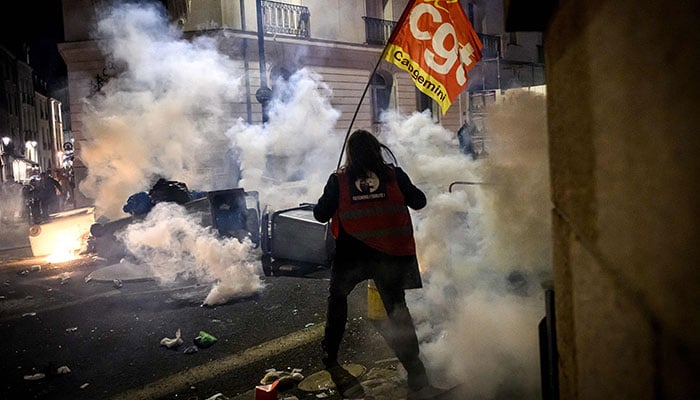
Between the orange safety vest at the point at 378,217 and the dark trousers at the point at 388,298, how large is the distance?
0.35 ft

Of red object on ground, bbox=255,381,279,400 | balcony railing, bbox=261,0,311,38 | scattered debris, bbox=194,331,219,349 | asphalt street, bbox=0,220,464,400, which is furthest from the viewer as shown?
balcony railing, bbox=261,0,311,38

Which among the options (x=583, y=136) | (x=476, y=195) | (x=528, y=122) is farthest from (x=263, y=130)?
(x=583, y=136)

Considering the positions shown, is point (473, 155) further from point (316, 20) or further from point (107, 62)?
point (107, 62)

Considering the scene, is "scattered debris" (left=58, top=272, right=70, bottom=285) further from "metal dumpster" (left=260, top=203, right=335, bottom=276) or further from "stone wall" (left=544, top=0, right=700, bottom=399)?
"stone wall" (left=544, top=0, right=700, bottom=399)

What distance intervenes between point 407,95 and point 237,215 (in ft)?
46.2

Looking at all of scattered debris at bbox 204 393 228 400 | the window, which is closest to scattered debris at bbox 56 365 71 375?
scattered debris at bbox 204 393 228 400

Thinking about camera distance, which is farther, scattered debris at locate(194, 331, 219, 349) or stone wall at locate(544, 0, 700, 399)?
scattered debris at locate(194, 331, 219, 349)

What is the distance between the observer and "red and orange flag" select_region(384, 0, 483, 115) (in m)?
6.83

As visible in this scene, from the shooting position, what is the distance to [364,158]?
13.2 ft

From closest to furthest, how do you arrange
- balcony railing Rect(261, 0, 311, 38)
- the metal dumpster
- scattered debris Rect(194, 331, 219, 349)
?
scattered debris Rect(194, 331, 219, 349), the metal dumpster, balcony railing Rect(261, 0, 311, 38)

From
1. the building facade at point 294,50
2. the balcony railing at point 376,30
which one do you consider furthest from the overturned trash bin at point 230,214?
the balcony railing at point 376,30

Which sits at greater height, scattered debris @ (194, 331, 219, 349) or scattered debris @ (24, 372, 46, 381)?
scattered debris @ (194, 331, 219, 349)

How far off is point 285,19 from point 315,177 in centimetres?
681

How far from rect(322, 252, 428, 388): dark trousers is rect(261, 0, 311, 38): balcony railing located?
52.9ft
